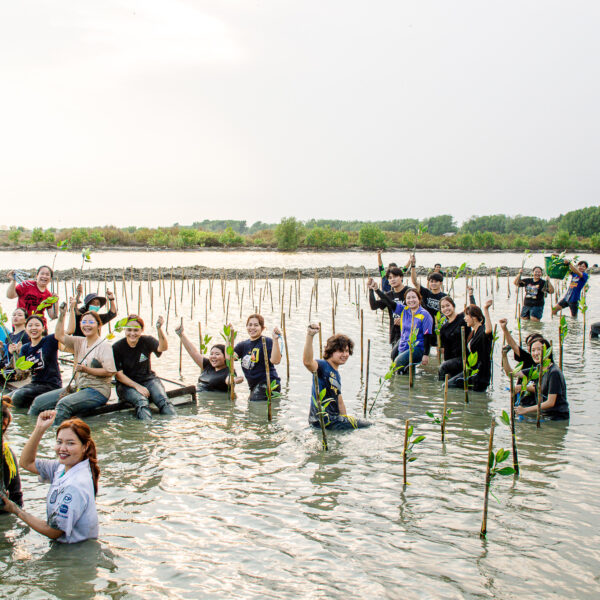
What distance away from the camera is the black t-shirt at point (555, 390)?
749 cm

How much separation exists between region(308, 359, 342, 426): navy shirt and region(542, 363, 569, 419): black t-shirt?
2.73m

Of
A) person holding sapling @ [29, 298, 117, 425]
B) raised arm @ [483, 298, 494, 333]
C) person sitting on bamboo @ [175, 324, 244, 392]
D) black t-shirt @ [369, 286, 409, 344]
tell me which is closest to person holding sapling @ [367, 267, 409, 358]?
black t-shirt @ [369, 286, 409, 344]

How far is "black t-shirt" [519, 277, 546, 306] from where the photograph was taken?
1636 centimetres

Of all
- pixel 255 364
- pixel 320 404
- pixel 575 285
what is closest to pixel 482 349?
pixel 255 364

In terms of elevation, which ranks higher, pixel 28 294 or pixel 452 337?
pixel 28 294

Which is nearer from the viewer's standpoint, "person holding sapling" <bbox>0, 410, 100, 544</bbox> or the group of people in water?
"person holding sapling" <bbox>0, 410, 100, 544</bbox>

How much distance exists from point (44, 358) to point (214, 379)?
2567mm

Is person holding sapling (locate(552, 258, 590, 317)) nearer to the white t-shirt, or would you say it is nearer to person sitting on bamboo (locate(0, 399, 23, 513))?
the white t-shirt

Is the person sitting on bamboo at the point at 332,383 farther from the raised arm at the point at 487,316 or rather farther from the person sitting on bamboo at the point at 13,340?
the person sitting on bamboo at the point at 13,340

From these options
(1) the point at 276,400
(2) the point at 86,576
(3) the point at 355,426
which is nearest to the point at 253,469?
(3) the point at 355,426

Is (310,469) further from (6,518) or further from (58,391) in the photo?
(58,391)

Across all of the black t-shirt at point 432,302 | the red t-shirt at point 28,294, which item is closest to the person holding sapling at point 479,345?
the black t-shirt at point 432,302

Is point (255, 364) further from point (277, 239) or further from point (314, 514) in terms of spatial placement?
point (277, 239)

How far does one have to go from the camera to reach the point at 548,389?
300 inches
